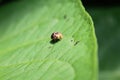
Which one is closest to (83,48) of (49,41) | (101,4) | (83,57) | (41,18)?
(83,57)

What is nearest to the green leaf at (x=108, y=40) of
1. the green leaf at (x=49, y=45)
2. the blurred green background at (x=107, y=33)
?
the blurred green background at (x=107, y=33)

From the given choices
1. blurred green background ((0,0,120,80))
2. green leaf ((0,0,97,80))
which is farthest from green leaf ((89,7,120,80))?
green leaf ((0,0,97,80))

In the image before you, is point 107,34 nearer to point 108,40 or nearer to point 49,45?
point 108,40

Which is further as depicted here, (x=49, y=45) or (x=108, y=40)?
(x=108, y=40)

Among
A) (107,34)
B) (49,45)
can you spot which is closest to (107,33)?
(107,34)

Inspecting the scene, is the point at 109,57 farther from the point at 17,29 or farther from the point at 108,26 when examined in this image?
the point at 17,29

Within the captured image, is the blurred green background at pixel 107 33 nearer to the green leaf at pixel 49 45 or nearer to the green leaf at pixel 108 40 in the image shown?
the green leaf at pixel 108 40

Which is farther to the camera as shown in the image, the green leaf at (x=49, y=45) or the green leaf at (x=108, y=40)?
the green leaf at (x=108, y=40)
